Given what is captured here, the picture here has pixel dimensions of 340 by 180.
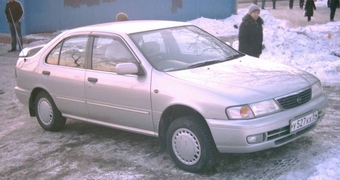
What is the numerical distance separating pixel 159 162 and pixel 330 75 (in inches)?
211

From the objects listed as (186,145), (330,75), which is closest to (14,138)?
(186,145)

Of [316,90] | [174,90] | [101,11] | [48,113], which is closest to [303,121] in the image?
[316,90]

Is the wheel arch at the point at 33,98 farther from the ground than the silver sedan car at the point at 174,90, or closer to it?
closer to it

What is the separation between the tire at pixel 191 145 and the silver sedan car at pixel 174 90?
0.4 inches

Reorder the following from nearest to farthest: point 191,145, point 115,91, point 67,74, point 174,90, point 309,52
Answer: point 191,145 < point 174,90 < point 115,91 < point 67,74 < point 309,52

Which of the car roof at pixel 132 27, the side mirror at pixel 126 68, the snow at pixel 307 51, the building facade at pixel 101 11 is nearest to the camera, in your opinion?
the side mirror at pixel 126 68

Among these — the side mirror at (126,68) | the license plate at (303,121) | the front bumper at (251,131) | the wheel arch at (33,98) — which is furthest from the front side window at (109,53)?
the license plate at (303,121)

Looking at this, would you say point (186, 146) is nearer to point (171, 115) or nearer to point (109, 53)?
point (171, 115)

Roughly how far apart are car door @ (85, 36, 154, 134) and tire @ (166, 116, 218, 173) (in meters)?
0.42

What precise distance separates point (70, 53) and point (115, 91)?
114 cm

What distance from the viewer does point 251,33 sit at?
8078 mm

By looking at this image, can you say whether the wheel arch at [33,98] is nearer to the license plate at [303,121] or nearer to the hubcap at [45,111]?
the hubcap at [45,111]

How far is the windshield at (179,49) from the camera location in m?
5.72

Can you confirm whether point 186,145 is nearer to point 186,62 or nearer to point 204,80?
point 204,80
